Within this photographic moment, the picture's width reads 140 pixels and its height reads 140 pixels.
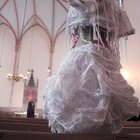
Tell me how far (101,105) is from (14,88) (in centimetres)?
1170

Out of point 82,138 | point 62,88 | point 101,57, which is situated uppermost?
point 101,57

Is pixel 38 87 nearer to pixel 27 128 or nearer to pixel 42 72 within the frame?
pixel 42 72

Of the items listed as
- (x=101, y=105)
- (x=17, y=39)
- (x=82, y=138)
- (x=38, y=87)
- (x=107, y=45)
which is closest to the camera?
(x=82, y=138)

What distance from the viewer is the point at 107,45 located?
1894 mm

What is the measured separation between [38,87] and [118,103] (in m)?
11.3

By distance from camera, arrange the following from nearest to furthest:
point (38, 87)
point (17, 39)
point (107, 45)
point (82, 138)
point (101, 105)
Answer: point (82, 138), point (101, 105), point (107, 45), point (38, 87), point (17, 39)

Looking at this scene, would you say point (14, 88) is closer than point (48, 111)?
No

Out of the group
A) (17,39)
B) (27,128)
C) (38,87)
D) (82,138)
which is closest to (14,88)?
(38,87)

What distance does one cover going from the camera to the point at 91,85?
5.40 feet

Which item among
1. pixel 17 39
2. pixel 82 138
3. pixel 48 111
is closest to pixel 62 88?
pixel 48 111

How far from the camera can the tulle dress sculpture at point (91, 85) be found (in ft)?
5.08

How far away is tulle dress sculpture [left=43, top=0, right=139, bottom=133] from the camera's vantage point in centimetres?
155

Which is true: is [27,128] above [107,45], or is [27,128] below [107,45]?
below

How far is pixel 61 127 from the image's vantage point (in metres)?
1.64
